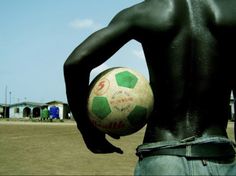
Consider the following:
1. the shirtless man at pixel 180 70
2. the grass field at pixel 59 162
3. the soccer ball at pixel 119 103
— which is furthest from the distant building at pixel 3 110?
the shirtless man at pixel 180 70

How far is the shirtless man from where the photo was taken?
269 cm

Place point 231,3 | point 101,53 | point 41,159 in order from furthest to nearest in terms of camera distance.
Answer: point 41,159 → point 231,3 → point 101,53

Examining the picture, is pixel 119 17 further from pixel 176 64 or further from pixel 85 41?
pixel 176 64

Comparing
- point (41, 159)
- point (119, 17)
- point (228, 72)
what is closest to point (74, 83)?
point (119, 17)

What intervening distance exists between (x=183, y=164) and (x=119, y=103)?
0.55m

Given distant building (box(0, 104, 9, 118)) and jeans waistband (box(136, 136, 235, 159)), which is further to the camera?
distant building (box(0, 104, 9, 118))

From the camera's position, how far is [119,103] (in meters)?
2.82

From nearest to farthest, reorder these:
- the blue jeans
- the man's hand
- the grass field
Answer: the blue jeans, the man's hand, the grass field

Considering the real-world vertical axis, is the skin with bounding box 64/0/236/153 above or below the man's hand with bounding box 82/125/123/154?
above

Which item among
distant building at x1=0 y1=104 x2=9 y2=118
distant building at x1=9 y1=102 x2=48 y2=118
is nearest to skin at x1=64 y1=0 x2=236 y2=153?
distant building at x1=0 y1=104 x2=9 y2=118

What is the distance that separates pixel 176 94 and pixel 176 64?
0.19 metres

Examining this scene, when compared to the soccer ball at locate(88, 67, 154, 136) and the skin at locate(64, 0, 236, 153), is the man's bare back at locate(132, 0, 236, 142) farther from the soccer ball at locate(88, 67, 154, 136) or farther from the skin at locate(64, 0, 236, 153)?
the soccer ball at locate(88, 67, 154, 136)

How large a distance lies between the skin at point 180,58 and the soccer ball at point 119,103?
84 millimetres

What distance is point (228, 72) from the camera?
2.86m
